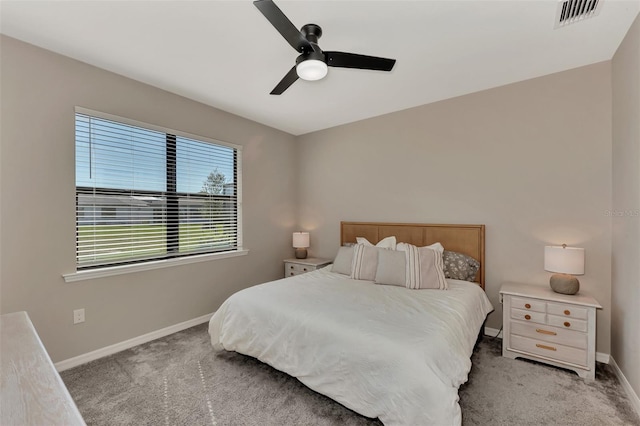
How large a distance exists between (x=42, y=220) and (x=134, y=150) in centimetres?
97

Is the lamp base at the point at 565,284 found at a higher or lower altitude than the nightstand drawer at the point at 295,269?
higher

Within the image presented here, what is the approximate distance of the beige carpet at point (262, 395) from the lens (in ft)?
5.88

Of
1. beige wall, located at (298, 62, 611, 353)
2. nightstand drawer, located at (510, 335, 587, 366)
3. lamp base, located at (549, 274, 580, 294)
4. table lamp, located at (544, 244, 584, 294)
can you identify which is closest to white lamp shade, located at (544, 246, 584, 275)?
table lamp, located at (544, 244, 584, 294)

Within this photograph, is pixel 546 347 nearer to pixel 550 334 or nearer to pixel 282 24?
pixel 550 334

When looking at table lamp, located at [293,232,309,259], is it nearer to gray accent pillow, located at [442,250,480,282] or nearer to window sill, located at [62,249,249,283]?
window sill, located at [62,249,249,283]

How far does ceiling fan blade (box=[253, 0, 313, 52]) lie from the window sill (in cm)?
254

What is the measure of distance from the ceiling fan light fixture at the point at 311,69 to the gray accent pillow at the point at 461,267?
2362 millimetres

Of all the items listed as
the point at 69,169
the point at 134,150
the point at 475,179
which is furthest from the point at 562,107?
the point at 69,169

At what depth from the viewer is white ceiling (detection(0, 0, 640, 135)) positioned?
72.2 inches

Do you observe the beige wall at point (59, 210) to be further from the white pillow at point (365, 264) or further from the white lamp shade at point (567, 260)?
the white lamp shade at point (567, 260)

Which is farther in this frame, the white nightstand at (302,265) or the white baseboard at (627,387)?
the white nightstand at (302,265)

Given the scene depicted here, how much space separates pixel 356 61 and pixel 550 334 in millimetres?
2707

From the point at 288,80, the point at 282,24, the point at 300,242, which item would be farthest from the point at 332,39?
the point at 300,242

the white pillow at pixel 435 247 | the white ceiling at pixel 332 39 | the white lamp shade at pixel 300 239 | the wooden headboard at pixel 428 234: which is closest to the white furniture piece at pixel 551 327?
the wooden headboard at pixel 428 234
